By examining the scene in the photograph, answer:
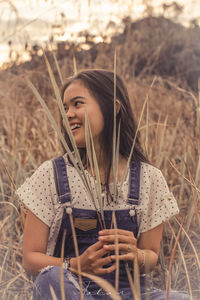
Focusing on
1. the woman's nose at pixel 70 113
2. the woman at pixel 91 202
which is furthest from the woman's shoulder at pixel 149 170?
the woman's nose at pixel 70 113

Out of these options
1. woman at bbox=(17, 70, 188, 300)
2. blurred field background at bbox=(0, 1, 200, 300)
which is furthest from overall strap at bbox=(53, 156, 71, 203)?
blurred field background at bbox=(0, 1, 200, 300)

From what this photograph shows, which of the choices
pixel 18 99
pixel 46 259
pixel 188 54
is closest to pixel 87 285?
pixel 46 259

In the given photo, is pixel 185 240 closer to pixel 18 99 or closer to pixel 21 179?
pixel 21 179

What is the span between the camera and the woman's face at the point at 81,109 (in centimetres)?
112

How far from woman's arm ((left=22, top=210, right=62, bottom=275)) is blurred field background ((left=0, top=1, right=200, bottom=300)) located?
77mm

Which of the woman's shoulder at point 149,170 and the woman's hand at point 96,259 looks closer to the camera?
the woman's hand at point 96,259

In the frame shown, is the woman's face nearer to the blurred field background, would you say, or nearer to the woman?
the woman

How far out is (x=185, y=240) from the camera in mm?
1321

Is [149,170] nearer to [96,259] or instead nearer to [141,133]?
[96,259]

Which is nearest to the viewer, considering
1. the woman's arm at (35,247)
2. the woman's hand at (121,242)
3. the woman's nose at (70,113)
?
the woman's hand at (121,242)

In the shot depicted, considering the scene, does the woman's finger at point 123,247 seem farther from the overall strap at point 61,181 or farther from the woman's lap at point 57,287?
the overall strap at point 61,181

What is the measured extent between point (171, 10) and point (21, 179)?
8.75 feet

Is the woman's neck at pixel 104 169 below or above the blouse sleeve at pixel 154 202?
above

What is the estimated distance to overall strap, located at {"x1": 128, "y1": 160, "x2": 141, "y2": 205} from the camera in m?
1.11
